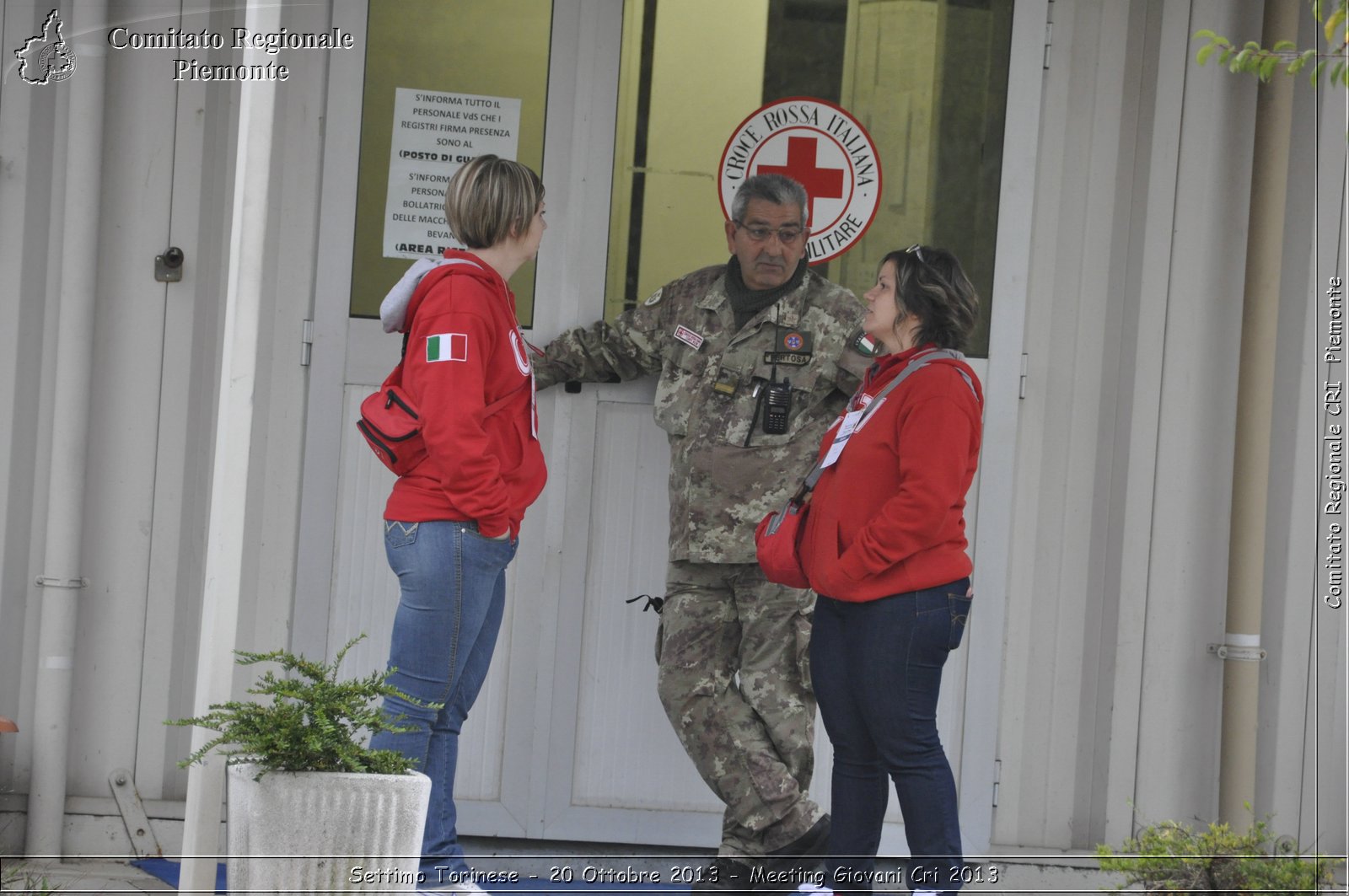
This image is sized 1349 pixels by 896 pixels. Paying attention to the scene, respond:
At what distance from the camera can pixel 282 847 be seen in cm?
246

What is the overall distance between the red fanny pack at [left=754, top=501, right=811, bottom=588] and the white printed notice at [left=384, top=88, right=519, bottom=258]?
1335mm

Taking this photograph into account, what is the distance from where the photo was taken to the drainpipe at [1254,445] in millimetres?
4105

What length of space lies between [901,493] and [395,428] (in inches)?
44.2

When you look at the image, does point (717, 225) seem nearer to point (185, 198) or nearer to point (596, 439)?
point (596, 439)

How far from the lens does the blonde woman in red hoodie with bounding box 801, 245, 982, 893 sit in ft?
10.2

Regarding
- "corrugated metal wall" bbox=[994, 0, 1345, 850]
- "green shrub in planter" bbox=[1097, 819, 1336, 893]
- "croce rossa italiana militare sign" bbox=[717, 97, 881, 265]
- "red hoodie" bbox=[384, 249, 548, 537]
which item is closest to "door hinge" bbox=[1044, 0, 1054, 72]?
"corrugated metal wall" bbox=[994, 0, 1345, 850]

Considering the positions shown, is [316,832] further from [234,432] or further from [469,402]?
[469,402]

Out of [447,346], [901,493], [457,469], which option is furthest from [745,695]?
[447,346]

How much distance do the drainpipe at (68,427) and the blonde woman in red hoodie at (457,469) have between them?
1192mm

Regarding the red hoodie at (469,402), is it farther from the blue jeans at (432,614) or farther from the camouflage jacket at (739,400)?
the camouflage jacket at (739,400)

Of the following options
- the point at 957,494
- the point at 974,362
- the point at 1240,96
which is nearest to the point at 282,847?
the point at 957,494

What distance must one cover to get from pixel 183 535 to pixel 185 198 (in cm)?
95

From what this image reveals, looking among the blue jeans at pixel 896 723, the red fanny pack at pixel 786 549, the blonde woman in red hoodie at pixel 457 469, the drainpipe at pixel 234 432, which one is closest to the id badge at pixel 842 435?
the red fanny pack at pixel 786 549

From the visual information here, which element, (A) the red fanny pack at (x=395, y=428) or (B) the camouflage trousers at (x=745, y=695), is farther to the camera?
(B) the camouflage trousers at (x=745, y=695)
